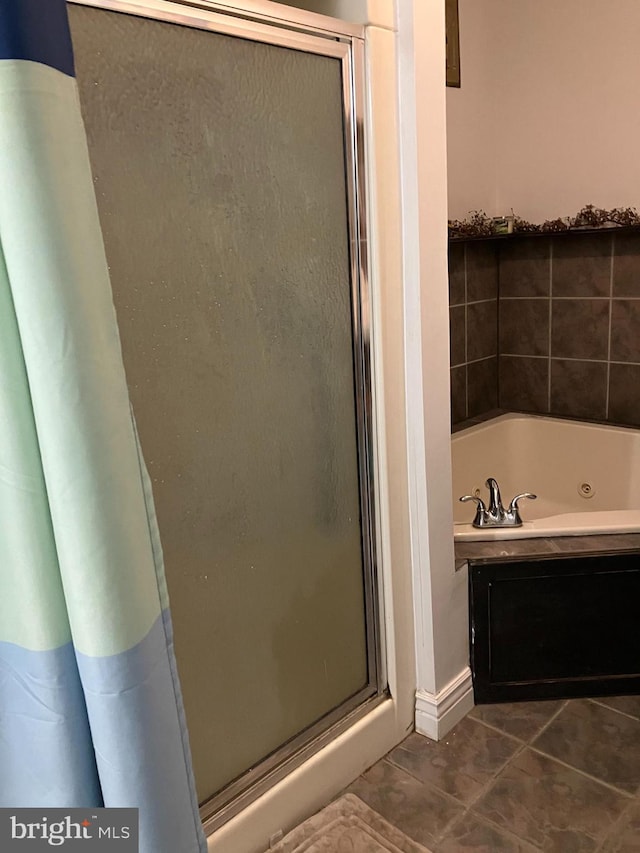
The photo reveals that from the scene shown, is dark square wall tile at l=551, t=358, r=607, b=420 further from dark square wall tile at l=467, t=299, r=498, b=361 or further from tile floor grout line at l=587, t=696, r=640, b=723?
tile floor grout line at l=587, t=696, r=640, b=723

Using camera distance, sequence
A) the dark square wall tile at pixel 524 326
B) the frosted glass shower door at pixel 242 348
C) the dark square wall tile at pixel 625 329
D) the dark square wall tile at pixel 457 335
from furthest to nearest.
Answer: the dark square wall tile at pixel 524 326, the dark square wall tile at pixel 457 335, the dark square wall tile at pixel 625 329, the frosted glass shower door at pixel 242 348

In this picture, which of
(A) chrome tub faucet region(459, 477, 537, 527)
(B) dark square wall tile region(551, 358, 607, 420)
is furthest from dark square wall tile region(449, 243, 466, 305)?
(A) chrome tub faucet region(459, 477, 537, 527)

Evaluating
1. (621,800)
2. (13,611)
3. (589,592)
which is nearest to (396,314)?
(589,592)

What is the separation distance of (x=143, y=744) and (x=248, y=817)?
0.78 metres

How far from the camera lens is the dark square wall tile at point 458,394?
9.20 feet

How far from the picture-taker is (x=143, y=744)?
84cm

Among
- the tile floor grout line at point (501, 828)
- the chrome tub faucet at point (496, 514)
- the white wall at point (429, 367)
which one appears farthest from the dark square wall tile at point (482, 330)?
the tile floor grout line at point (501, 828)

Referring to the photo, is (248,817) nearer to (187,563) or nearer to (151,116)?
(187,563)

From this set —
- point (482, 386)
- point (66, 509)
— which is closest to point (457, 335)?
point (482, 386)

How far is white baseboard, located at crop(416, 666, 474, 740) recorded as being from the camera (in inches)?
72.8

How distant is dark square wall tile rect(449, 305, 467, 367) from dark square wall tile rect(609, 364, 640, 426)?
1.84 ft

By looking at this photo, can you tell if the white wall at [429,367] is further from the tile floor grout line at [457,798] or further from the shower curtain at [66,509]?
the shower curtain at [66,509]

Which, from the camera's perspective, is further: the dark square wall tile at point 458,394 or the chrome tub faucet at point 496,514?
the dark square wall tile at point 458,394

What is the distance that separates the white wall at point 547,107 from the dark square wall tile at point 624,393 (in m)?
0.61
